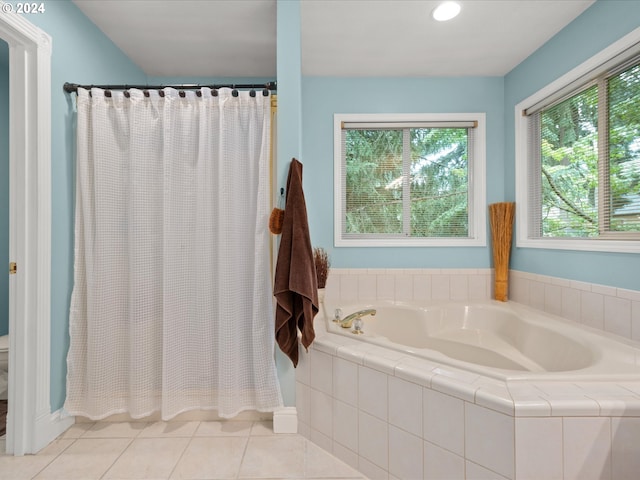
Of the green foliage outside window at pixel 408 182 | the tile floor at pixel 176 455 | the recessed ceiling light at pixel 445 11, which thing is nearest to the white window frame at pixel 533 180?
the green foliage outside window at pixel 408 182

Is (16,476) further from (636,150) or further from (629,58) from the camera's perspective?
(629,58)

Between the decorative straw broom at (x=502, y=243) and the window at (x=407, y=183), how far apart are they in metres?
0.19

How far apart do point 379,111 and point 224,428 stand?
2.45 meters

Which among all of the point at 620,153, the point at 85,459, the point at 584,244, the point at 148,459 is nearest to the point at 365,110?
the point at 620,153

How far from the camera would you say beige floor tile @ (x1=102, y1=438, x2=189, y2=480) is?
4.36 ft

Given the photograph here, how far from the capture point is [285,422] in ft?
5.19

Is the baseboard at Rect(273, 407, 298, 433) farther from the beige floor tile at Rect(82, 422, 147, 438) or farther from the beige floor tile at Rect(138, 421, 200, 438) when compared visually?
the beige floor tile at Rect(82, 422, 147, 438)

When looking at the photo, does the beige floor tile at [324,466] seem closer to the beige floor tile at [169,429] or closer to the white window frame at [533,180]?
the beige floor tile at [169,429]

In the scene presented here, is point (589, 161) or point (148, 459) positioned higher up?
point (589, 161)

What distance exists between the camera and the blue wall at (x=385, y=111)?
246 cm

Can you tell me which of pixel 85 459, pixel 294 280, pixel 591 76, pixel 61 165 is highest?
pixel 591 76

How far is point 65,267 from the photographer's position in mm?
1631

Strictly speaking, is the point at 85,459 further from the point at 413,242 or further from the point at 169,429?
the point at 413,242

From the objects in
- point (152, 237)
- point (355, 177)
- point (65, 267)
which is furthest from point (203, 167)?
point (355, 177)
